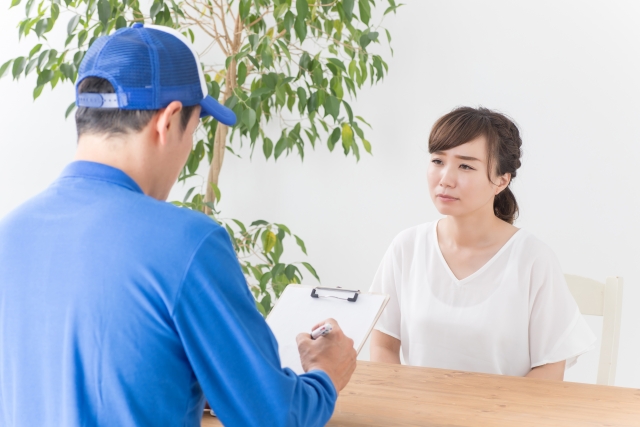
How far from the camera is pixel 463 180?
1.83 meters

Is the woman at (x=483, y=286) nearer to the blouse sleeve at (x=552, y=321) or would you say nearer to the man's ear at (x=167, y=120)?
the blouse sleeve at (x=552, y=321)

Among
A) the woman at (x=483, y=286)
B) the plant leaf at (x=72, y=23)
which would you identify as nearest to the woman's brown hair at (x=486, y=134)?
the woman at (x=483, y=286)

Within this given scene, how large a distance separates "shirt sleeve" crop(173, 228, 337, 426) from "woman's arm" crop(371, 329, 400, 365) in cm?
108

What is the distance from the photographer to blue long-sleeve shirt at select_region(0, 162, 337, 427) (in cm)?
83

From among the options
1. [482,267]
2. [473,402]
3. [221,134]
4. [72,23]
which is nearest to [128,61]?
[473,402]

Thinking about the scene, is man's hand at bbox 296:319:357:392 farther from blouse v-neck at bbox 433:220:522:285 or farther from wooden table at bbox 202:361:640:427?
blouse v-neck at bbox 433:220:522:285

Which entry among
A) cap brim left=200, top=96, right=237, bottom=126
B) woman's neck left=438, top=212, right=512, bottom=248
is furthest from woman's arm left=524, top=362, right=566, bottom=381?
cap brim left=200, top=96, right=237, bottom=126

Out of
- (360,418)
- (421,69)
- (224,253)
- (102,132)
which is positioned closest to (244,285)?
(224,253)

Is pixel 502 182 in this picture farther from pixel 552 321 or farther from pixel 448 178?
pixel 552 321

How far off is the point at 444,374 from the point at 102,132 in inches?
38.4

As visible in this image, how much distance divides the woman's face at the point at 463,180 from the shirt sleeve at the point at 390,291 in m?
0.26

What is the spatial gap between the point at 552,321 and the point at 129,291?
1287 millimetres

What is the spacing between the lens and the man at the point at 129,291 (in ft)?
2.75

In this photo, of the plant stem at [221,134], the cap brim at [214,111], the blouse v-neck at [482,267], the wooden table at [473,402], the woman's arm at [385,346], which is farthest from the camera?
the plant stem at [221,134]
